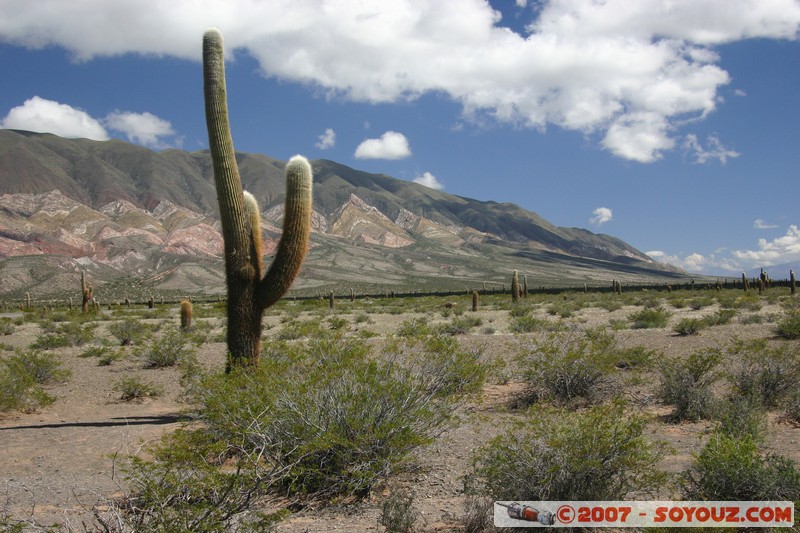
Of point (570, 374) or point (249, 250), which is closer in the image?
point (249, 250)

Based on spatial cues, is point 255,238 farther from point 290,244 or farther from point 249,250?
point 290,244

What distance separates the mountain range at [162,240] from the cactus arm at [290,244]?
7223 centimetres

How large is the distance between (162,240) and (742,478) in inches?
5208

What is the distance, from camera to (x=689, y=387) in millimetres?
9891

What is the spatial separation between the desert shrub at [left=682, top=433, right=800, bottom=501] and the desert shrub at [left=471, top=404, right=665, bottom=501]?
40 centimetres

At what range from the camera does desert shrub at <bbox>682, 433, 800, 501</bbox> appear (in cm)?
522

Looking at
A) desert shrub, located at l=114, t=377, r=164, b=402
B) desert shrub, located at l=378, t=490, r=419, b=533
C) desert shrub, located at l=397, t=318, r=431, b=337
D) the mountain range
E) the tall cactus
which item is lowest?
desert shrub, located at l=114, t=377, r=164, b=402

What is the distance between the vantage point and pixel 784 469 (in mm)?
5383

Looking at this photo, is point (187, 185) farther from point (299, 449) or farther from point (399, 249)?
point (299, 449)

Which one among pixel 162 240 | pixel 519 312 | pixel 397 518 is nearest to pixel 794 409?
pixel 397 518

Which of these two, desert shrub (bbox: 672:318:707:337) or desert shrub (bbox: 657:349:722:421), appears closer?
desert shrub (bbox: 657:349:722:421)

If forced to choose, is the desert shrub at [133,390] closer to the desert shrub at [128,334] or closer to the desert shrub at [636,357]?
the desert shrub at [128,334]

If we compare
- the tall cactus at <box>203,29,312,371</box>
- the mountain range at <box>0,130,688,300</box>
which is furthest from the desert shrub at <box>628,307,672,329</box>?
the mountain range at <box>0,130,688,300</box>

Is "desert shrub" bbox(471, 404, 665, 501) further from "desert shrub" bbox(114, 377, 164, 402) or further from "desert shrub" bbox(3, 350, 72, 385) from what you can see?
"desert shrub" bbox(3, 350, 72, 385)
